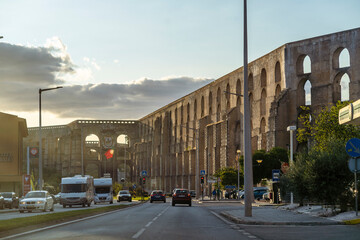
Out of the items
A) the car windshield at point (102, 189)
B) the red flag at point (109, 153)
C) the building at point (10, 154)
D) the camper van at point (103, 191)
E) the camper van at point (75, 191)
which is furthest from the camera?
the red flag at point (109, 153)

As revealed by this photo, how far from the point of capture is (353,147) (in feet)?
66.0

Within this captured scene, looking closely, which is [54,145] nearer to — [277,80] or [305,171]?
[277,80]

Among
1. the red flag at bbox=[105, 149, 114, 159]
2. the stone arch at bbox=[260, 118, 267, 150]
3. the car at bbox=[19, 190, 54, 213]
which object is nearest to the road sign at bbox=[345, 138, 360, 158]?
the car at bbox=[19, 190, 54, 213]

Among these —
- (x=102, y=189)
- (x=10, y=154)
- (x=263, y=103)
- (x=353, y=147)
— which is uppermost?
(x=263, y=103)

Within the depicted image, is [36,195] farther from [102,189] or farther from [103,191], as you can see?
[103,191]

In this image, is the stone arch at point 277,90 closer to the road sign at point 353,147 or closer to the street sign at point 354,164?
the street sign at point 354,164

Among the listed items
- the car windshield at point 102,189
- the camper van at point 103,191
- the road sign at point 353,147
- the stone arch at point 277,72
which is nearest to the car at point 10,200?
the camper van at point 103,191

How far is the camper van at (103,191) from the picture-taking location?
63.9 meters

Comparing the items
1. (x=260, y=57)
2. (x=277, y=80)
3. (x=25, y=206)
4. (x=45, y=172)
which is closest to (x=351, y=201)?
(x=25, y=206)

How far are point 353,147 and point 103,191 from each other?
155 feet

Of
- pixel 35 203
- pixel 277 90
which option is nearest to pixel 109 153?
pixel 277 90

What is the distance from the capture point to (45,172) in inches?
6152

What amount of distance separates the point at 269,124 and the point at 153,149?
68237mm

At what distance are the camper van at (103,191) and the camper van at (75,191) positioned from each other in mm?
11944
